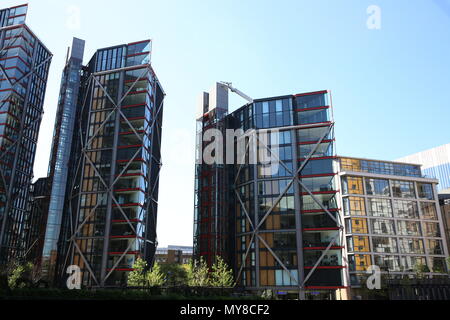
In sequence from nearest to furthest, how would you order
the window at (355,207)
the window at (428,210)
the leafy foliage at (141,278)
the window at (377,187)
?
the leafy foliage at (141,278), the window at (355,207), the window at (377,187), the window at (428,210)

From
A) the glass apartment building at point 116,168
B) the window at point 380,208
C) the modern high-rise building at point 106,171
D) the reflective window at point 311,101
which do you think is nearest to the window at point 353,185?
the window at point 380,208

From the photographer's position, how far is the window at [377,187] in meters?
105

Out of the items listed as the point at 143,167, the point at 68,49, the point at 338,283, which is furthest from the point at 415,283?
the point at 68,49

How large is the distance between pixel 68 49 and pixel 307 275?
8951 cm

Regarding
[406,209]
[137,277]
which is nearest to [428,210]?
[406,209]

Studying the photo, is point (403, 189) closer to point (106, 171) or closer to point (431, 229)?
point (431, 229)

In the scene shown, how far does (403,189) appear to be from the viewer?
108 m

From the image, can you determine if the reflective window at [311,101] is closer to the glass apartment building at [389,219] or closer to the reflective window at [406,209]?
the glass apartment building at [389,219]

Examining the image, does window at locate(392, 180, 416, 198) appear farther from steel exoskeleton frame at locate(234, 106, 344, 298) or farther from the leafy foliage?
the leafy foliage

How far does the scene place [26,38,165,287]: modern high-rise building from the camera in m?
78.1

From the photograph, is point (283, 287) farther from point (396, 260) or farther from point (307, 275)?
point (396, 260)

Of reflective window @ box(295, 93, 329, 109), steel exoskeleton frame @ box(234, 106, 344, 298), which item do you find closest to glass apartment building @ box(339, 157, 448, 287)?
steel exoskeleton frame @ box(234, 106, 344, 298)

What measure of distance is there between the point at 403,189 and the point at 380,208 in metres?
10.5

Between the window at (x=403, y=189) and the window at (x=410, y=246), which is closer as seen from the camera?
the window at (x=410, y=246)
